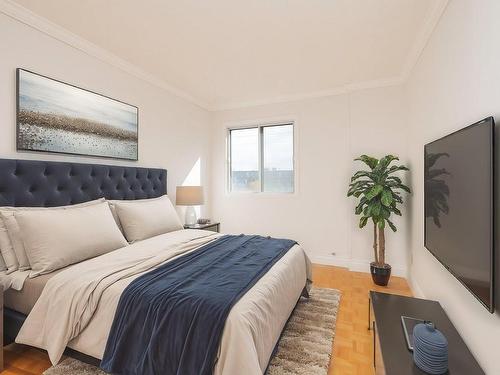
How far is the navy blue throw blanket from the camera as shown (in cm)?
129

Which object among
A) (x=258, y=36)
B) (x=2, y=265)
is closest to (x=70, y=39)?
(x=258, y=36)

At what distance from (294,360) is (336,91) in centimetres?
345

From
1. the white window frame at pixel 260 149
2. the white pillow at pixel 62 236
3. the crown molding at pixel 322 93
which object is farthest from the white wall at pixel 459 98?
the white pillow at pixel 62 236

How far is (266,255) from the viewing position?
2.25m

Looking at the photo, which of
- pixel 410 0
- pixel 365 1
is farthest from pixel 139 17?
pixel 410 0

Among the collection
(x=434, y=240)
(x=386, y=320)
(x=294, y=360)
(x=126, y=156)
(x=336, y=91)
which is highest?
(x=336, y=91)

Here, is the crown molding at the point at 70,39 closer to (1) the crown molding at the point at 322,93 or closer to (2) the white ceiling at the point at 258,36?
(2) the white ceiling at the point at 258,36

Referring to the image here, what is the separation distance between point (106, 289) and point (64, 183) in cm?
133

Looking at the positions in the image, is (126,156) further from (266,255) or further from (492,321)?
(492,321)

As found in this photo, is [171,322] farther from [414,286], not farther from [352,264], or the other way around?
[352,264]

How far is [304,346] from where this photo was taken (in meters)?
1.96

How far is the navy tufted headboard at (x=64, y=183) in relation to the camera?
206cm

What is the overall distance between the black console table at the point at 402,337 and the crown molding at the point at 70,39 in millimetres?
3415

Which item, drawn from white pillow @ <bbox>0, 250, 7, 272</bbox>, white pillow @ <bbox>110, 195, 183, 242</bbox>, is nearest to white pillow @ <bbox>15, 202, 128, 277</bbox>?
white pillow @ <bbox>0, 250, 7, 272</bbox>
